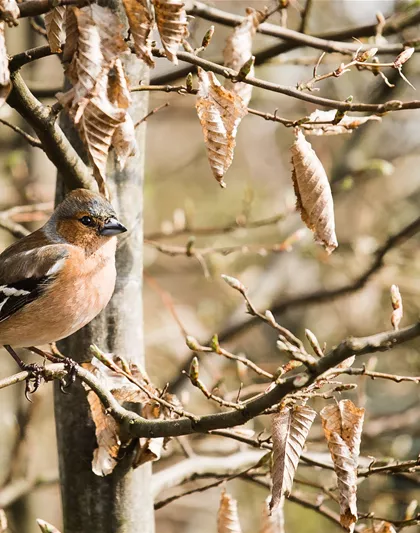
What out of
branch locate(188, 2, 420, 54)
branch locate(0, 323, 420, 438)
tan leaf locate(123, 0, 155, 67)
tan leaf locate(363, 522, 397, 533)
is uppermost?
branch locate(188, 2, 420, 54)

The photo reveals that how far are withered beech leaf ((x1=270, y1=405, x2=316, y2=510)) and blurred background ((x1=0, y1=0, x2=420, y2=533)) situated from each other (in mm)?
1441

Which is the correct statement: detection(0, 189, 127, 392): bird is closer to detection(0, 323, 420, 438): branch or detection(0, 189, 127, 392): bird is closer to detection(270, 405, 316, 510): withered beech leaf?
detection(0, 323, 420, 438): branch

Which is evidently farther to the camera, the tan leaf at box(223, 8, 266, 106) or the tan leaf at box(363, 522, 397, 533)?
the tan leaf at box(363, 522, 397, 533)

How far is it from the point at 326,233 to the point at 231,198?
8.24 metres

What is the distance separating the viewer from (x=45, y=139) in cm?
262

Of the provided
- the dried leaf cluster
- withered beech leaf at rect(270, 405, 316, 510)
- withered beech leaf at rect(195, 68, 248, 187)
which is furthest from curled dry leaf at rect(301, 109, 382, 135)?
the dried leaf cluster

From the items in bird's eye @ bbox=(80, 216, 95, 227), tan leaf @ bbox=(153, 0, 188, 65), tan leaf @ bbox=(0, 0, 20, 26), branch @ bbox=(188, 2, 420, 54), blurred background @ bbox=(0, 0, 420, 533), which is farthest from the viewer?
blurred background @ bbox=(0, 0, 420, 533)

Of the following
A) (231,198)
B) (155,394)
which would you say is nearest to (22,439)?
(155,394)

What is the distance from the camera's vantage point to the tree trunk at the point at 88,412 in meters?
3.22

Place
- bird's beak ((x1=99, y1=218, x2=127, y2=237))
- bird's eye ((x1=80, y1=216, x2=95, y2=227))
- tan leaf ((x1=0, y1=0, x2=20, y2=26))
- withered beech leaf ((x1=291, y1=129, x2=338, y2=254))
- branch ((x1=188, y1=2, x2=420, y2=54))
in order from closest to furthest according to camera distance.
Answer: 1. tan leaf ((x1=0, y1=0, x2=20, y2=26))
2. withered beech leaf ((x1=291, y1=129, x2=338, y2=254))
3. bird's beak ((x1=99, y1=218, x2=127, y2=237))
4. branch ((x1=188, y1=2, x2=420, y2=54))
5. bird's eye ((x1=80, y1=216, x2=95, y2=227))

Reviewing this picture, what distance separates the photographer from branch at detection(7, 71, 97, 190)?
2.41 metres

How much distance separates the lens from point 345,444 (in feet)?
7.49

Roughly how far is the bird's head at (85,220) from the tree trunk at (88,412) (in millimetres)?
81

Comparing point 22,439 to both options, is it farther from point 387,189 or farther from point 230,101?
point 387,189
